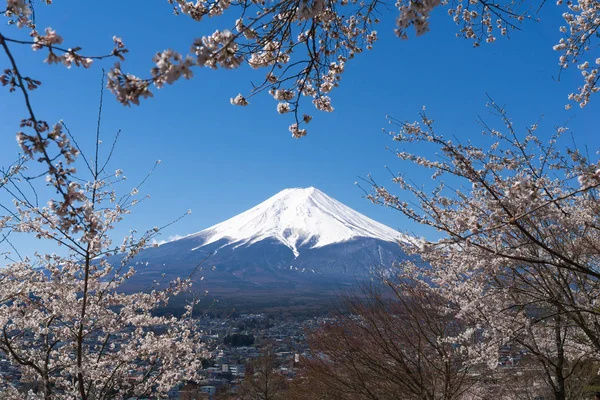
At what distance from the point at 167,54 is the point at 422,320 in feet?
23.1

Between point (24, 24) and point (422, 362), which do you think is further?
point (422, 362)

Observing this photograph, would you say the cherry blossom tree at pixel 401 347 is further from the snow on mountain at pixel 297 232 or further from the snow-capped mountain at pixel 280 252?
the snow on mountain at pixel 297 232

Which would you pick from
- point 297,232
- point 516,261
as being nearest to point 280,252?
point 297,232

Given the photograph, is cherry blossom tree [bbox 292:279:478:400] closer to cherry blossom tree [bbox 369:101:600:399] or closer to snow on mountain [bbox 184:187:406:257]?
cherry blossom tree [bbox 369:101:600:399]

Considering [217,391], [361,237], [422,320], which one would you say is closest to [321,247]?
[361,237]

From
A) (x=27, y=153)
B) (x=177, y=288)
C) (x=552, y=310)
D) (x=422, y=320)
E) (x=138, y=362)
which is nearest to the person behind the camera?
(x=27, y=153)

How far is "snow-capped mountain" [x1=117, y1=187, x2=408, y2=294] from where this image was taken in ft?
427

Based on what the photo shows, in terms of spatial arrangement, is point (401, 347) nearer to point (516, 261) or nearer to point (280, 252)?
point (516, 261)

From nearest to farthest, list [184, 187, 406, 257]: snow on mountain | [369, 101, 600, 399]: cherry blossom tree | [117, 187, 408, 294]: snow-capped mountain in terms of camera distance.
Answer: [369, 101, 600, 399]: cherry blossom tree, [117, 187, 408, 294]: snow-capped mountain, [184, 187, 406, 257]: snow on mountain

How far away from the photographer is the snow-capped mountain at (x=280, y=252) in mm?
130125

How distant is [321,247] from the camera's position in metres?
178

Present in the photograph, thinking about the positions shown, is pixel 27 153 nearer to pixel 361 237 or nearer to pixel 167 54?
pixel 167 54

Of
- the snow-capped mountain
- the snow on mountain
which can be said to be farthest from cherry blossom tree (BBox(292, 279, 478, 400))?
the snow on mountain

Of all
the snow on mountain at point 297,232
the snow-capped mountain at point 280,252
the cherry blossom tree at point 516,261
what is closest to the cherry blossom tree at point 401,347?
the cherry blossom tree at point 516,261
